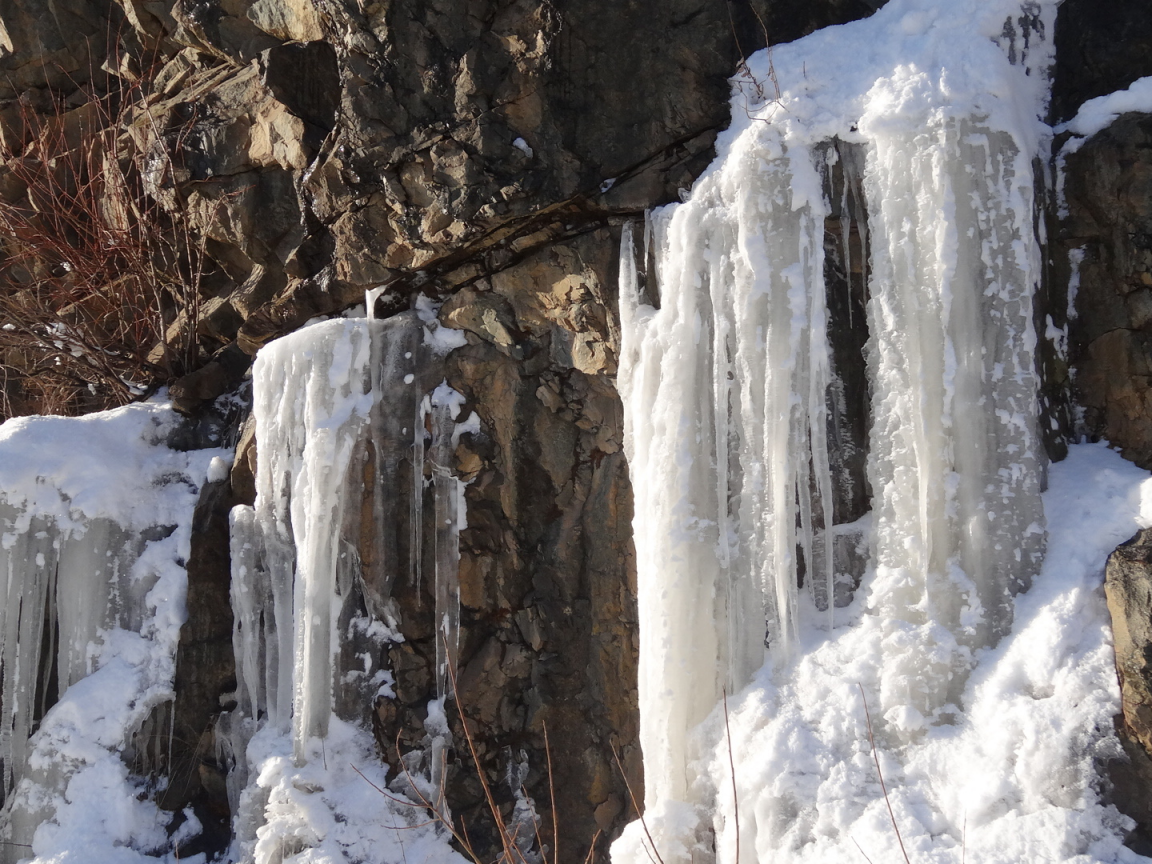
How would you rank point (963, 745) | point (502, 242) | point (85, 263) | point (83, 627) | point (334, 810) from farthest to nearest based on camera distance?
point (85, 263) → point (83, 627) → point (502, 242) → point (334, 810) → point (963, 745)

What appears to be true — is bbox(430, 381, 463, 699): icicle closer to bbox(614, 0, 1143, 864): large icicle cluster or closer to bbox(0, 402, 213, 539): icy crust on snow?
bbox(614, 0, 1143, 864): large icicle cluster

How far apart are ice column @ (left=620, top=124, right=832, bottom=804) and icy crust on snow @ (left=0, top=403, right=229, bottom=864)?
320cm

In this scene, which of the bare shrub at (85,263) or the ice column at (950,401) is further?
the bare shrub at (85,263)

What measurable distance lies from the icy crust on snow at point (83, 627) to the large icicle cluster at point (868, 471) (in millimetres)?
A: 3178

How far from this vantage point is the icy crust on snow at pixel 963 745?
3.73 m

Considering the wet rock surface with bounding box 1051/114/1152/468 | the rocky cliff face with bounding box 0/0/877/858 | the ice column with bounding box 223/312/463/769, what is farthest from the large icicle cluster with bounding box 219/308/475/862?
the wet rock surface with bounding box 1051/114/1152/468

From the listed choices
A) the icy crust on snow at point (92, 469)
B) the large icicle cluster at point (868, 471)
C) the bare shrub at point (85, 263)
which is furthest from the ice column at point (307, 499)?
the bare shrub at point (85, 263)

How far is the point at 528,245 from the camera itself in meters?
5.70

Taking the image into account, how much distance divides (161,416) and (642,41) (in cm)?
413

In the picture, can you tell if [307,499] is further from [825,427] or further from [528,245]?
[825,427]

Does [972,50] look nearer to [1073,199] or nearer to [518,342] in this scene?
[1073,199]

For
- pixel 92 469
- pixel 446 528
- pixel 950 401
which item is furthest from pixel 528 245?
pixel 92 469

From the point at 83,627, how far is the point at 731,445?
413 cm

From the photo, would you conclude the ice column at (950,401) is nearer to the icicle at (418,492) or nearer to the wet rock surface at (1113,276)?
the wet rock surface at (1113,276)
